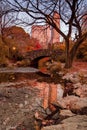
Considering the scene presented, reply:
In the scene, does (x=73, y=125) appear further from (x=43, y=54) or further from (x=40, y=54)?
(x=40, y=54)

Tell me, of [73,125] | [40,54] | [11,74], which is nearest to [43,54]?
[40,54]

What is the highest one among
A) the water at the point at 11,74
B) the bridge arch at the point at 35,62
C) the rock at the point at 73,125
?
the rock at the point at 73,125

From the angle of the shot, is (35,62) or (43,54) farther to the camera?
(35,62)

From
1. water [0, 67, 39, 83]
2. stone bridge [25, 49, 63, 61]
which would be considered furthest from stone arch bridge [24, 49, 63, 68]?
water [0, 67, 39, 83]

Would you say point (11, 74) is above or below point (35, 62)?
above

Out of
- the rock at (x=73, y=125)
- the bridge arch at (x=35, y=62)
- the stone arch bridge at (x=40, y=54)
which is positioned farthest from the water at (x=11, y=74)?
the rock at (x=73, y=125)

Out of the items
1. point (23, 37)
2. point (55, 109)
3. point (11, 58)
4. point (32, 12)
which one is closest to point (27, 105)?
point (55, 109)

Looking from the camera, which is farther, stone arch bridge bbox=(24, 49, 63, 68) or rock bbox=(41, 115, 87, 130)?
stone arch bridge bbox=(24, 49, 63, 68)

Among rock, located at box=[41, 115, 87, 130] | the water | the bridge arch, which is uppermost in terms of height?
rock, located at box=[41, 115, 87, 130]

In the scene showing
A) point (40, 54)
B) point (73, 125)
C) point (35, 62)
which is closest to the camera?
point (73, 125)

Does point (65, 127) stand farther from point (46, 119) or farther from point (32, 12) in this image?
point (32, 12)

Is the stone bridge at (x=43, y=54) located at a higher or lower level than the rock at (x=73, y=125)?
lower

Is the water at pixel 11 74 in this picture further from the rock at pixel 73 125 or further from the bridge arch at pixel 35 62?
the rock at pixel 73 125

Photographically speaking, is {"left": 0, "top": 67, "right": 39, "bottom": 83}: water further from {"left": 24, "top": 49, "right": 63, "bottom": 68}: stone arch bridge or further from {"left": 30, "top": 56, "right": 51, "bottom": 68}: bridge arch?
{"left": 30, "top": 56, "right": 51, "bottom": 68}: bridge arch
